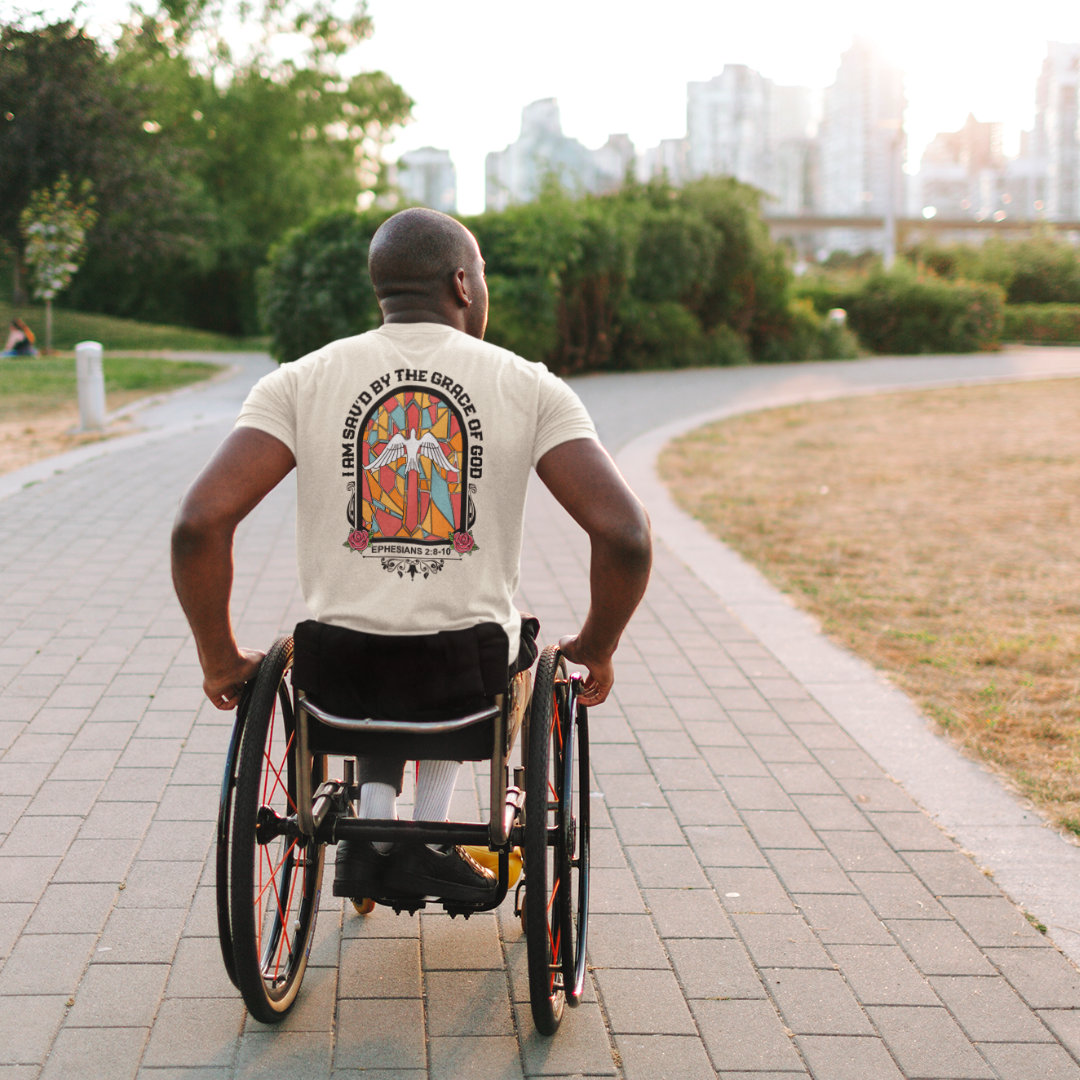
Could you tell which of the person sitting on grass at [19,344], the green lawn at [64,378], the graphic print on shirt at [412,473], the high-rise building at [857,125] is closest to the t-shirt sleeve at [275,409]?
the graphic print on shirt at [412,473]

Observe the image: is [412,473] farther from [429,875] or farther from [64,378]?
[64,378]

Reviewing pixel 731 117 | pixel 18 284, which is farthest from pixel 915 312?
pixel 731 117

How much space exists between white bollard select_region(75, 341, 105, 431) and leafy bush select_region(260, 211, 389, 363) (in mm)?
8010

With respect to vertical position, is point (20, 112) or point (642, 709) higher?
point (20, 112)

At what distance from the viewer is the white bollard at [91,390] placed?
45.2 ft

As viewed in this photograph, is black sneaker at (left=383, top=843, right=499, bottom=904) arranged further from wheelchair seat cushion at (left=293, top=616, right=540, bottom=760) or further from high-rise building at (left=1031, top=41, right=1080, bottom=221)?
high-rise building at (left=1031, top=41, right=1080, bottom=221)

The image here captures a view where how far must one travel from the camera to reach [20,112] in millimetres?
28281

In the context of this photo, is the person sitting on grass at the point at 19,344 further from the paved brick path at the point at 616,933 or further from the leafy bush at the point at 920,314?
the paved brick path at the point at 616,933

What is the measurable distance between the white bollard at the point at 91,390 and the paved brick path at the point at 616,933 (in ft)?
30.7

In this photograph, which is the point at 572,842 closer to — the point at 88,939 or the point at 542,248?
the point at 88,939

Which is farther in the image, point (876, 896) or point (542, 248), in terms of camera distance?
point (542, 248)

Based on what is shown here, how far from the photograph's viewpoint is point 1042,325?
40250mm

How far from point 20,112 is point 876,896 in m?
30.3

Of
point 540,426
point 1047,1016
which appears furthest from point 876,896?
point 540,426
